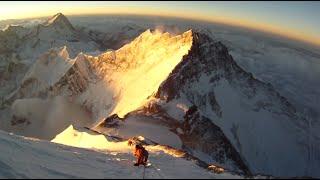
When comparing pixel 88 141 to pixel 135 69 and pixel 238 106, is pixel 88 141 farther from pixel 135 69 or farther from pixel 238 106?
pixel 238 106

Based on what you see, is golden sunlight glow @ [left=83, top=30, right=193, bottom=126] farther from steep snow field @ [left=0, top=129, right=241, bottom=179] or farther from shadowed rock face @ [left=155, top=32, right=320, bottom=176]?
steep snow field @ [left=0, top=129, right=241, bottom=179]

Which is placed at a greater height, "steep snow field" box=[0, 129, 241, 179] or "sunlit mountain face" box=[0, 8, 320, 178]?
"steep snow field" box=[0, 129, 241, 179]

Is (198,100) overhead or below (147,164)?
below

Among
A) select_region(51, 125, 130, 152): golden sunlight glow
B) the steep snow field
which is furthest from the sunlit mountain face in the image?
the steep snow field

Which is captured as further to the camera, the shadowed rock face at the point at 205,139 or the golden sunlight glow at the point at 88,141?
the shadowed rock face at the point at 205,139

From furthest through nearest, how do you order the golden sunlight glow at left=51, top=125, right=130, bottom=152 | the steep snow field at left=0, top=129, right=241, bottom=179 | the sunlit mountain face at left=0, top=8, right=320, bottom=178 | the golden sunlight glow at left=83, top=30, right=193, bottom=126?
1. the golden sunlight glow at left=83, top=30, right=193, bottom=126
2. the sunlit mountain face at left=0, top=8, right=320, bottom=178
3. the golden sunlight glow at left=51, top=125, right=130, bottom=152
4. the steep snow field at left=0, top=129, right=241, bottom=179

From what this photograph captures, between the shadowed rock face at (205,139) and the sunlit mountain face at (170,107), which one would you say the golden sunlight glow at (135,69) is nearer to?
the sunlit mountain face at (170,107)

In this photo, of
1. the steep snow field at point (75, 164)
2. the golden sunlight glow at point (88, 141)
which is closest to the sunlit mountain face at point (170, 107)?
the golden sunlight glow at point (88, 141)

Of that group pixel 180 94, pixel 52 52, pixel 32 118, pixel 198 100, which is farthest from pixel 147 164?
pixel 52 52

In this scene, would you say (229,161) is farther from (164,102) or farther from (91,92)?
(91,92)
